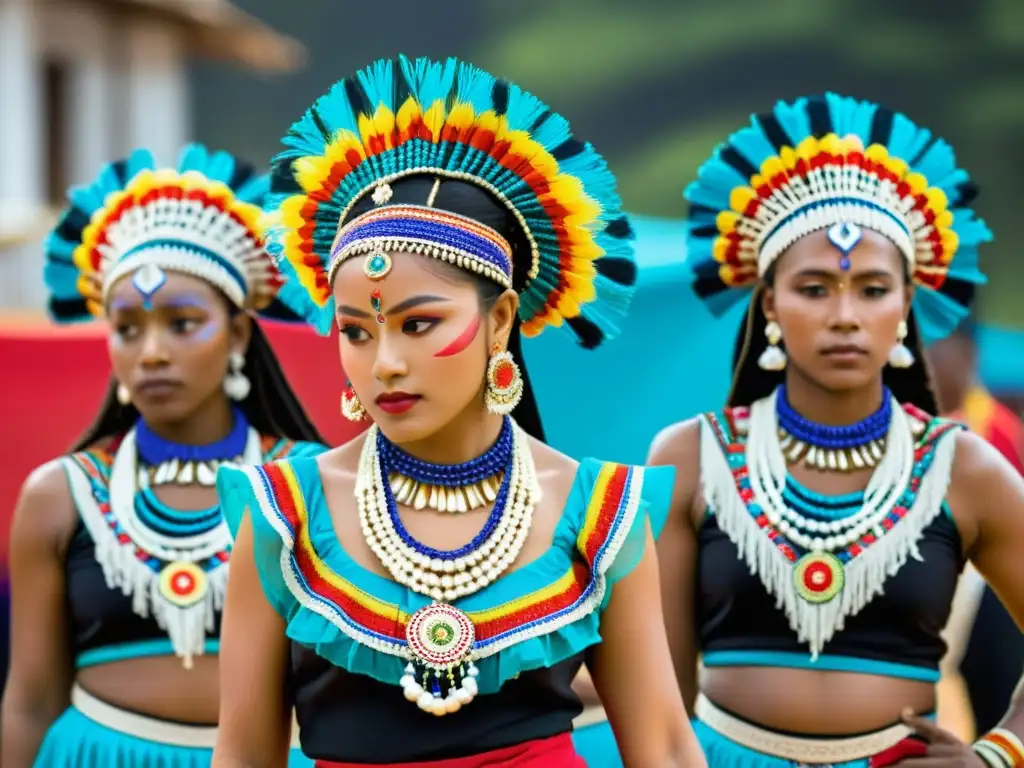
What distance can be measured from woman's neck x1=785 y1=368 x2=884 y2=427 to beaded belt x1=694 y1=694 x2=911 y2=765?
683 mm

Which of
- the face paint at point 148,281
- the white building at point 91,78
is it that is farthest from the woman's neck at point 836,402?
the white building at point 91,78

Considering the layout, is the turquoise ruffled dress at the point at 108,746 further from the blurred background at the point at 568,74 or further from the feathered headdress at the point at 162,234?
the blurred background at the point at 568,74

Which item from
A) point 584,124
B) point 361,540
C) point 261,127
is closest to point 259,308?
point 361,540

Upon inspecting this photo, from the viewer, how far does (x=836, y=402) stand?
364 centimetres

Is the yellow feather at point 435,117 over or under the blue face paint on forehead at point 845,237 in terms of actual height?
under

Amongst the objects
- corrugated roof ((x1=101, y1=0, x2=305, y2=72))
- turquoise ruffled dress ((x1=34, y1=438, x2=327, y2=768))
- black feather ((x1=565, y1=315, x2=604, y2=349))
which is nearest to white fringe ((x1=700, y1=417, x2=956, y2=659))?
black feather ((x1=565, y1=315, x2=604, y2=349))

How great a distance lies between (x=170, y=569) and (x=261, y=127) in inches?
578

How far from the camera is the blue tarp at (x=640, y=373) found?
546cm

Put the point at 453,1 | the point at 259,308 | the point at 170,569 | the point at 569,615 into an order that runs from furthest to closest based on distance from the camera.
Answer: the point at 453,1, the point at 259,308, the point at 170,569, the point at 569,615

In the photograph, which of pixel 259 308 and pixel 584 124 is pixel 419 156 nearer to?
pixel 259 308

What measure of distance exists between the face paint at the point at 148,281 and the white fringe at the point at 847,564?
146 cm

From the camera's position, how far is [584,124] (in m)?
16.8

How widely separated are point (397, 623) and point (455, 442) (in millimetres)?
337

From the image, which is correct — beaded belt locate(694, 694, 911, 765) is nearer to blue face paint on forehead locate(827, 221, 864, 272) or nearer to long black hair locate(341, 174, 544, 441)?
blue face paint on forehead locate(827, 221, 864, 272)
